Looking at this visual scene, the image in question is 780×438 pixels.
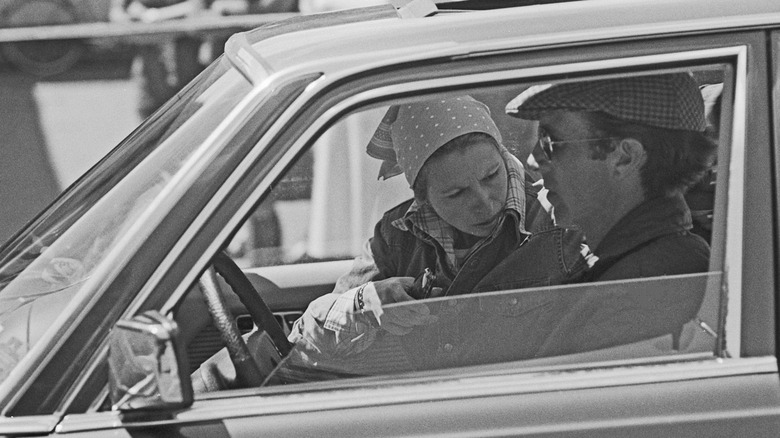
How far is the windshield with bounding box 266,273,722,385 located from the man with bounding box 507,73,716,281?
0.06 meters

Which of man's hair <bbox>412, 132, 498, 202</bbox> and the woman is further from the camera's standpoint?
man's hair <bbox>412, 132, 498, 202</bbox>

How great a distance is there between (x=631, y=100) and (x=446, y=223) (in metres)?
0.61

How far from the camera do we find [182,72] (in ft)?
25.4

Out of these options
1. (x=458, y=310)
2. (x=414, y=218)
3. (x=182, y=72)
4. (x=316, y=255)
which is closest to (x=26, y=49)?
(x=182, y=72)

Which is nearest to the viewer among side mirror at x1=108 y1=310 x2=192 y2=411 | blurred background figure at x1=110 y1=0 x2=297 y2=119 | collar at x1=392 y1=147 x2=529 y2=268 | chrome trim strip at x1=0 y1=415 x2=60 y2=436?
side mirror at x1=108 y1=310 x2=192 y2=411

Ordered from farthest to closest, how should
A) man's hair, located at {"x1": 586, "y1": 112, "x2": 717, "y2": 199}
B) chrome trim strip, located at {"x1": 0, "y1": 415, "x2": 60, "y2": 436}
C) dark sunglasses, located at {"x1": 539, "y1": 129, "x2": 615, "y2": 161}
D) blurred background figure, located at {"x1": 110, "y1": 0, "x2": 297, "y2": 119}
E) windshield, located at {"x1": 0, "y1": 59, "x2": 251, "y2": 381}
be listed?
blurred background figure, located at {"x1": 110, "y1": 0, "x2": 297, "y2": 119} → dark sunglasses, located at {"x1": 539, "y1": 129, "x2": 615, "y2": 161} → man's hair, located at {"x1": 586, "y1": 112, "x2": 717, "y2": 199} → windshield, located at {"x1": 0, "y1": 59, "x2": 251, "y2": 381} → chrome trim strip, located at {"x1": 0, "y1": 415, "x2": 60, "y2": 436}

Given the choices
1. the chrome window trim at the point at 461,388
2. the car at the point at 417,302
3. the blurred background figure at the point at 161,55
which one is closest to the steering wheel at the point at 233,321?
the car at the point at 417,302

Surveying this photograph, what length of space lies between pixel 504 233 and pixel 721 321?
60 cm

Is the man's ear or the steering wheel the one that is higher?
the man's ear

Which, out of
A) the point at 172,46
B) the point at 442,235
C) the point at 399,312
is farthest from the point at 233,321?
the point at 172,46

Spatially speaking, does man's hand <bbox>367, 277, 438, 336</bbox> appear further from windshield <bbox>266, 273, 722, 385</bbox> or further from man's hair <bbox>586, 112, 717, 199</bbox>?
man's hair <bbox>586, 112, 717, 199</bbox>

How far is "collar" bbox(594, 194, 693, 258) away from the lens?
2.08 metres

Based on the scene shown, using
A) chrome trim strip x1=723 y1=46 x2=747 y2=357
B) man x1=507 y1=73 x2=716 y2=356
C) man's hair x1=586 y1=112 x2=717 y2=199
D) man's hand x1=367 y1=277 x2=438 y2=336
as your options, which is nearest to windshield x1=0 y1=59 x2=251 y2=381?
man's hand x1=367 y1=277 x2=438 y2=336

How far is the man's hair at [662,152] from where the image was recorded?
2.07 metres
